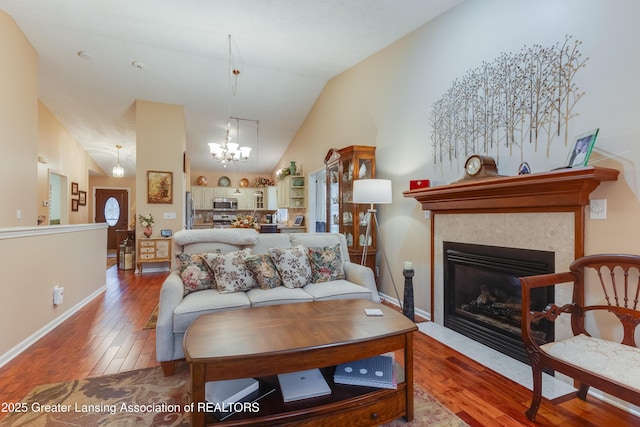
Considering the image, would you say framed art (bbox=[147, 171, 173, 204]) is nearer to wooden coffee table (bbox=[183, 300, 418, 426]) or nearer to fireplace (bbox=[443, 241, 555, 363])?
wooden coffee table (bbox=[183, 300, 418, 426])

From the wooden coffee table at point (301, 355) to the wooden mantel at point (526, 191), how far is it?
1288 millimetres

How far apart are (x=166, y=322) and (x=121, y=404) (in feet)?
1.66

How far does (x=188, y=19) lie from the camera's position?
360 centimetres

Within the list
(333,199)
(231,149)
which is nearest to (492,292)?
(333,199)

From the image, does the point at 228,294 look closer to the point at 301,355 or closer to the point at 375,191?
the point at 301,355

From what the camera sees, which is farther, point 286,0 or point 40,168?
point 40,168

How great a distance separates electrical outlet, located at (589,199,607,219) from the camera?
75.2 inches

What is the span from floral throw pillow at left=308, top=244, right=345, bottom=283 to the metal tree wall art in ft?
5.04

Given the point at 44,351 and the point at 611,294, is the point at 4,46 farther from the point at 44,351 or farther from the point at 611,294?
the point at 611,294

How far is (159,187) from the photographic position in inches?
228

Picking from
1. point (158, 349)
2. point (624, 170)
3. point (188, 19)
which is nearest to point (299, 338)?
point (158, 349)

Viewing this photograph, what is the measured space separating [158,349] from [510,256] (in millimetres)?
2779

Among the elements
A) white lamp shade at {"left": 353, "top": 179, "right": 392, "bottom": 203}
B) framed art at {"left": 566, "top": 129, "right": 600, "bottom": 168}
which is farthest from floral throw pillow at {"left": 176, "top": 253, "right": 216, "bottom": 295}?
framed art at {"left": 566, "top": 129, "right": 600, "bottom": 168}

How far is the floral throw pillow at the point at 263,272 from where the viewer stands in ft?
8.88
